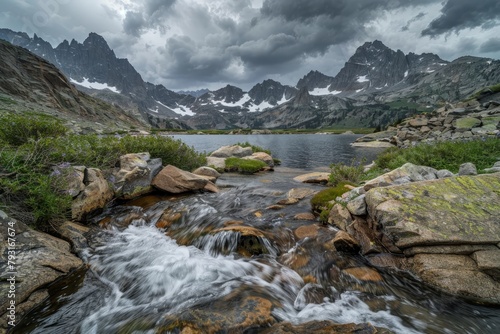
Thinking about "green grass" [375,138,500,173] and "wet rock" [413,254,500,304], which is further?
"green grass" [375,138,500,173]

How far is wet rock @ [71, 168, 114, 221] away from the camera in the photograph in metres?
8.62

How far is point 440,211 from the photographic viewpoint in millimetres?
6441

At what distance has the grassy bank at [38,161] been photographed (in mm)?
6512

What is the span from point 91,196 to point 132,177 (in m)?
2.69

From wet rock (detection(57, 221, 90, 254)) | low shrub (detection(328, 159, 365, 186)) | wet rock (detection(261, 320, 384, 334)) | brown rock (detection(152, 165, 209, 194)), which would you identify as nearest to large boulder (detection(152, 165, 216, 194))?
brown rock (detection(152, 165, 209, 194))

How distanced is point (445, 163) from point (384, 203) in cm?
922

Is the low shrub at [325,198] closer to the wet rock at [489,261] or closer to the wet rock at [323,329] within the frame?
the wet rock at [489,261]

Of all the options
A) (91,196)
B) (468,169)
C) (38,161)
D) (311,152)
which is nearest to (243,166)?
(91,196)

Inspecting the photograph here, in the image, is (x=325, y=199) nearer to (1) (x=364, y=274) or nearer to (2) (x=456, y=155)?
(1) (x=364, y=274)

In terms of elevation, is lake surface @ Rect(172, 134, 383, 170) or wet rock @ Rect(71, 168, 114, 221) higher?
wet rock @ Rect(71, 168, 114, 221)

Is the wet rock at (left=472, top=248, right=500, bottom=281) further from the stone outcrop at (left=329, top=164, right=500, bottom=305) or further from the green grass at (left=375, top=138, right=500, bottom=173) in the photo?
the green grass at (left=375, top=138, right=500, bottom=173)

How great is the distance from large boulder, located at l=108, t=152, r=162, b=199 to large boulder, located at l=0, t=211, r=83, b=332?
4990mm

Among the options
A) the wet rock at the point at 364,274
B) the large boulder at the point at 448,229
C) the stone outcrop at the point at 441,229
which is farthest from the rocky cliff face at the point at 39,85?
the large boulder at the point at 448,229

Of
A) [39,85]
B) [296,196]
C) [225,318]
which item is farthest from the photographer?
[39,85]
